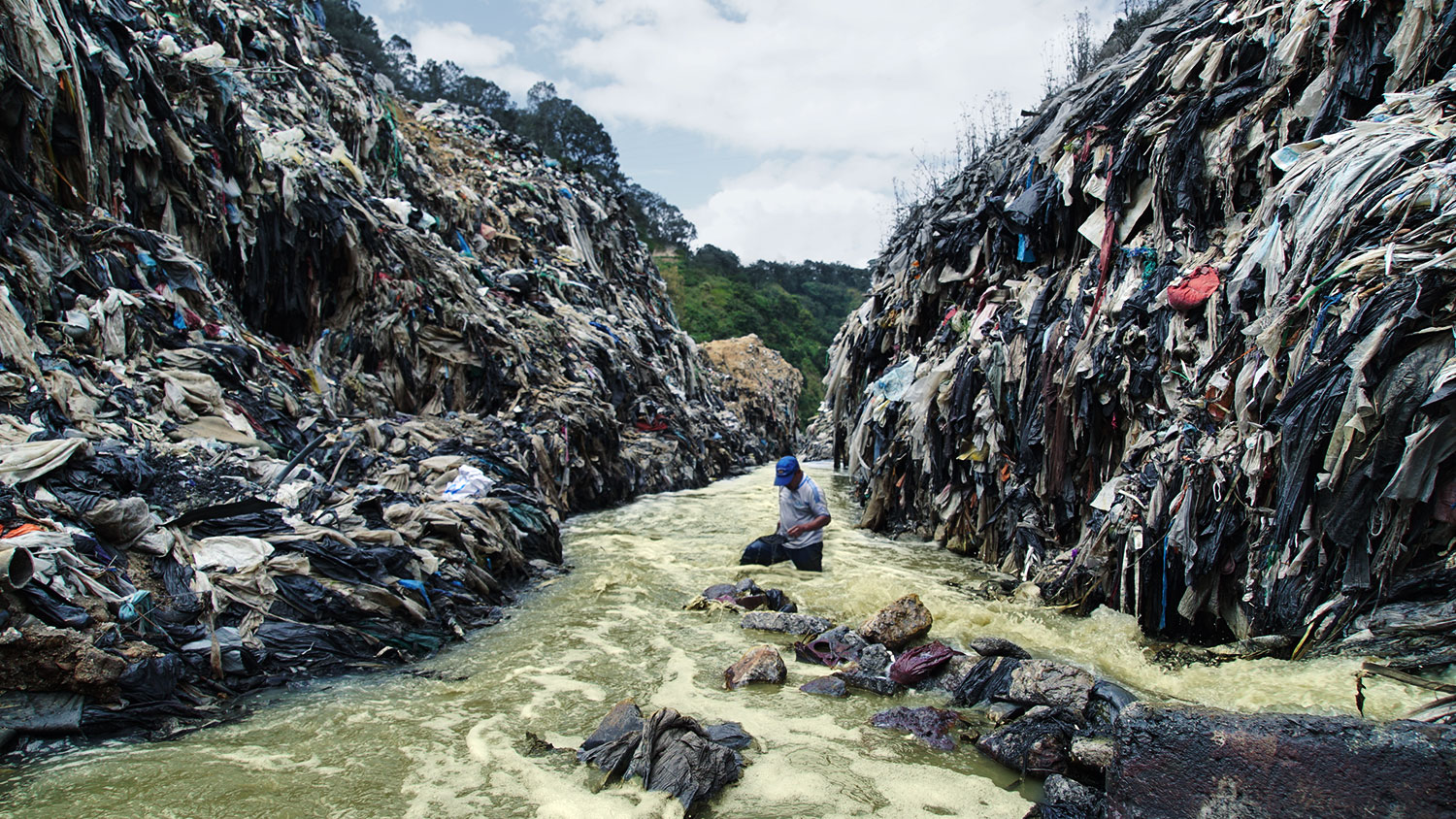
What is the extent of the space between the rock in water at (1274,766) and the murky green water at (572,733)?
60 centimetres

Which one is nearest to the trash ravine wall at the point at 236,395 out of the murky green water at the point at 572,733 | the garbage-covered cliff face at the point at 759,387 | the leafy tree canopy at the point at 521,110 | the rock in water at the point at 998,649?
the murky green water at the point at 572,733

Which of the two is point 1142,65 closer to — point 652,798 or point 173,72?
point 652,798

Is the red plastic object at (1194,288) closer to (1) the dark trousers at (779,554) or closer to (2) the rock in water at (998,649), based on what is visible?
(2) the rock in water at (998,649)

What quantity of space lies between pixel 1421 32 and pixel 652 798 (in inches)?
201

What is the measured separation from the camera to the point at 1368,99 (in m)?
4.01

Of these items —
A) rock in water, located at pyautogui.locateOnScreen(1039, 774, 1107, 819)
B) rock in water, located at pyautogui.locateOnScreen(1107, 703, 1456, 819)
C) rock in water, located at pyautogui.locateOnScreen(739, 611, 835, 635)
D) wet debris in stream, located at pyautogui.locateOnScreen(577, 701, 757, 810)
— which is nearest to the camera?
rock in water, located at pyautogui.locateOnScreen(1107, 703, 1456, 819)

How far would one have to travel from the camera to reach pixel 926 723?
3062 millimetres

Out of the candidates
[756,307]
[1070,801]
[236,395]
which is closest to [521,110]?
[756,307]

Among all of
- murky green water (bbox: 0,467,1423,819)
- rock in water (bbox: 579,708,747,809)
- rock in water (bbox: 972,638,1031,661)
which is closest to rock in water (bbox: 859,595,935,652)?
murky green water (bbox: 0,467,1423,819)

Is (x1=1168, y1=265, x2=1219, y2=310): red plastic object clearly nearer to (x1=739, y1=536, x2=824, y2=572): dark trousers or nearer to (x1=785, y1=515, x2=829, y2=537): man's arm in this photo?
(x1=785, y1=515, x2=829, y2=537): man's arm

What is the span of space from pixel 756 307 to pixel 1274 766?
1594 inches

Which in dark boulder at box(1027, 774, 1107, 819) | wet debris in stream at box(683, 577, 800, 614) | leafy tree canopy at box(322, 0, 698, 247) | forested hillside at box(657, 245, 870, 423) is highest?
leafy tree canopy at box(322, 0, 698, 247)

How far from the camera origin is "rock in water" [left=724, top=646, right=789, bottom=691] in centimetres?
356

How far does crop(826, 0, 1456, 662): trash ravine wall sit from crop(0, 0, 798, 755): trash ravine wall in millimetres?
3882
